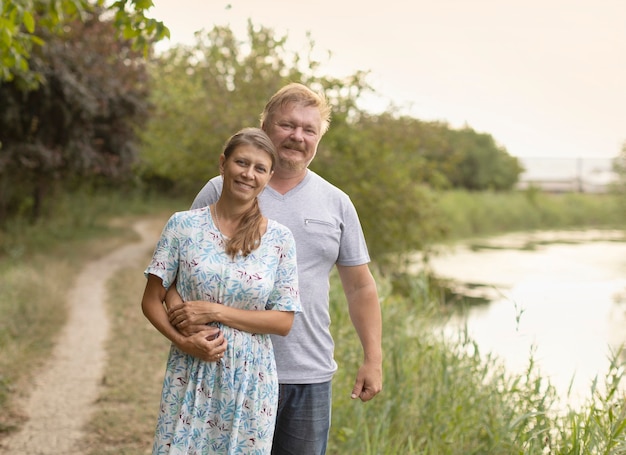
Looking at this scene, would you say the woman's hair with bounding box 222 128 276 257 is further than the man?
No

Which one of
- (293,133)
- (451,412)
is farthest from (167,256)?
(451,412)

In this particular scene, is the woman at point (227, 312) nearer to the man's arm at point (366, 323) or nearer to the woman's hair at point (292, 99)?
the woman's hair at point (292, 99)

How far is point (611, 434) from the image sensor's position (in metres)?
3.12

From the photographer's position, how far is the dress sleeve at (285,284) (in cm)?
239

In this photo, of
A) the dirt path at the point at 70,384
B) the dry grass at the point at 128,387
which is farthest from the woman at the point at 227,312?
the dirt path at the point at 70,384

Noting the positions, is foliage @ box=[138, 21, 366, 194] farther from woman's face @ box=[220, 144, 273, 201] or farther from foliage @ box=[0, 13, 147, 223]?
woman's face @ box=[220, 144, 273, 201]

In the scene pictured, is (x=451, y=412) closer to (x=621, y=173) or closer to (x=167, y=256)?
(x=167, y=256)

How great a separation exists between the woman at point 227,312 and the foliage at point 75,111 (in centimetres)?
825

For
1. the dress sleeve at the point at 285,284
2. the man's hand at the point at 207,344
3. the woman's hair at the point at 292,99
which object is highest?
the woman's hair at the point at 292,99

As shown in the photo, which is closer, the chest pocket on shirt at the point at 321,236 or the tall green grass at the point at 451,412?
the chest pocket on shirt at the point at 321,236

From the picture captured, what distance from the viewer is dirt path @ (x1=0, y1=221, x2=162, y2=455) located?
4754 mm

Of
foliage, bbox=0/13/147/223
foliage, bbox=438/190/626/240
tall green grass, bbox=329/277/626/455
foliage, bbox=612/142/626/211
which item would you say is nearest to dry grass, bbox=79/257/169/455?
tall green grass, bbox=329/277/626/455

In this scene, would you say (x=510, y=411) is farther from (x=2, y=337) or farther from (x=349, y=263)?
(x=2, y=337)

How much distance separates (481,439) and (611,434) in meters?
1.36
